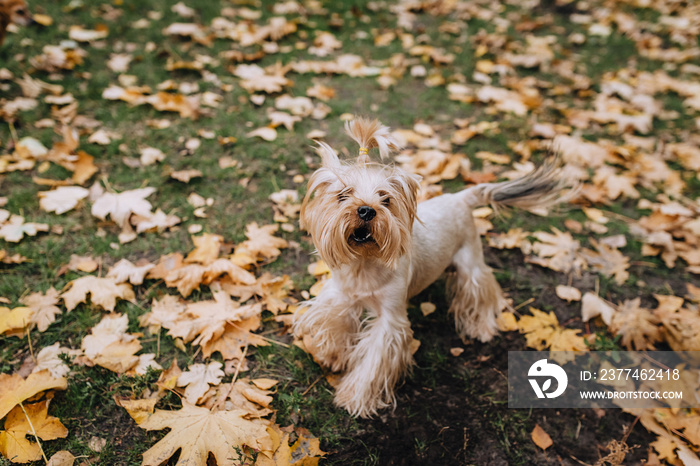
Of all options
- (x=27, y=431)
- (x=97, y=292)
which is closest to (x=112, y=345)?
(x=97, y=292)

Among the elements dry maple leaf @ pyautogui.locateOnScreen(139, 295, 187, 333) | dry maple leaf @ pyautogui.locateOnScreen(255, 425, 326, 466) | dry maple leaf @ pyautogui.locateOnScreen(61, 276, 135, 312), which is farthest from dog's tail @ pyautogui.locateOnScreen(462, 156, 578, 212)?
dry maple leaf @ pyautogui.locateOnScreen(61, 276, 135, 312)

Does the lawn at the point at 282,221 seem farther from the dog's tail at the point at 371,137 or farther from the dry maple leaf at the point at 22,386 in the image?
the dog's tail at the point at 371,137

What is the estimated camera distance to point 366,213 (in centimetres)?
213

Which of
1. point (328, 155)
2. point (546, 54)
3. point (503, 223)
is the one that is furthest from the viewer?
point (546, 54)

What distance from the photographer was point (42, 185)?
3824mm

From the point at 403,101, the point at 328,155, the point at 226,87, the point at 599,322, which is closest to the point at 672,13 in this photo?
the point at 403,101

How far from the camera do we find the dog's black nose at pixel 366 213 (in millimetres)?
2123

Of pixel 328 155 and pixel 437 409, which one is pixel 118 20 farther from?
pixel 437 409

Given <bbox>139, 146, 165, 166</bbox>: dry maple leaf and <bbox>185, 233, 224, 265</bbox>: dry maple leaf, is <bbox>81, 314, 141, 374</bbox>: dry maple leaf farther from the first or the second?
<bbox>139, 146, 165, 166</bbox>: dry maple leaf

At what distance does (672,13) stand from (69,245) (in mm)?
10641

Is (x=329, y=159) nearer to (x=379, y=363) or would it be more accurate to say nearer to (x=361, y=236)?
(x=361, y=236)

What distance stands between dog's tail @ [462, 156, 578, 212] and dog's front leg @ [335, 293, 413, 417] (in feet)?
3.70

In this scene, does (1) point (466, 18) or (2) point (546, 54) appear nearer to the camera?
(2) point (546, 54)

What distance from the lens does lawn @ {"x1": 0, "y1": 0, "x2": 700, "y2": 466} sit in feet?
8.39
